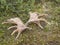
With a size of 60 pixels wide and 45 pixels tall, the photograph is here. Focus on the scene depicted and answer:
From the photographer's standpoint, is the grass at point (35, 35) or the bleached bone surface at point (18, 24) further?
the bleached bone surface at point (18, 24)


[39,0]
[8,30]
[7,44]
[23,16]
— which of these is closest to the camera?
[7,44]

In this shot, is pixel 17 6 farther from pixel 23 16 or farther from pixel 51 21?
pixel 51 21

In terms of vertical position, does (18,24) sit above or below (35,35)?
above

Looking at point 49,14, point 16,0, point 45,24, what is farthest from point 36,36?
point 16,0

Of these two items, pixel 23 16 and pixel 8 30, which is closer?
pixel 8 30

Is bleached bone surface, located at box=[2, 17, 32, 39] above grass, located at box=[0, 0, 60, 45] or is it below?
above

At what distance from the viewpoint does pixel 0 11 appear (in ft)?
22.1

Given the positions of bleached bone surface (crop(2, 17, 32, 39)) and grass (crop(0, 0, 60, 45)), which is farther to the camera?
bleached bone surface (crop(2, 17, 32, 39))

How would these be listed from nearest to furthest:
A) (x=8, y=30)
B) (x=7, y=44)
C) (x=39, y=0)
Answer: (x=7, y=44), (x=8, y=30), (x=39, y=0)

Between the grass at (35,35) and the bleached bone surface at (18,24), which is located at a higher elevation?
the bleached bone surface at (18,24)

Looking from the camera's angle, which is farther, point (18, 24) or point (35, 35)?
point (18, 24)

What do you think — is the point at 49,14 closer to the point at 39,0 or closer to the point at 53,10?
the point at 53,10

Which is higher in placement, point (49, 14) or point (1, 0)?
point (1, 0)

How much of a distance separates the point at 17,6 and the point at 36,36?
134cm
